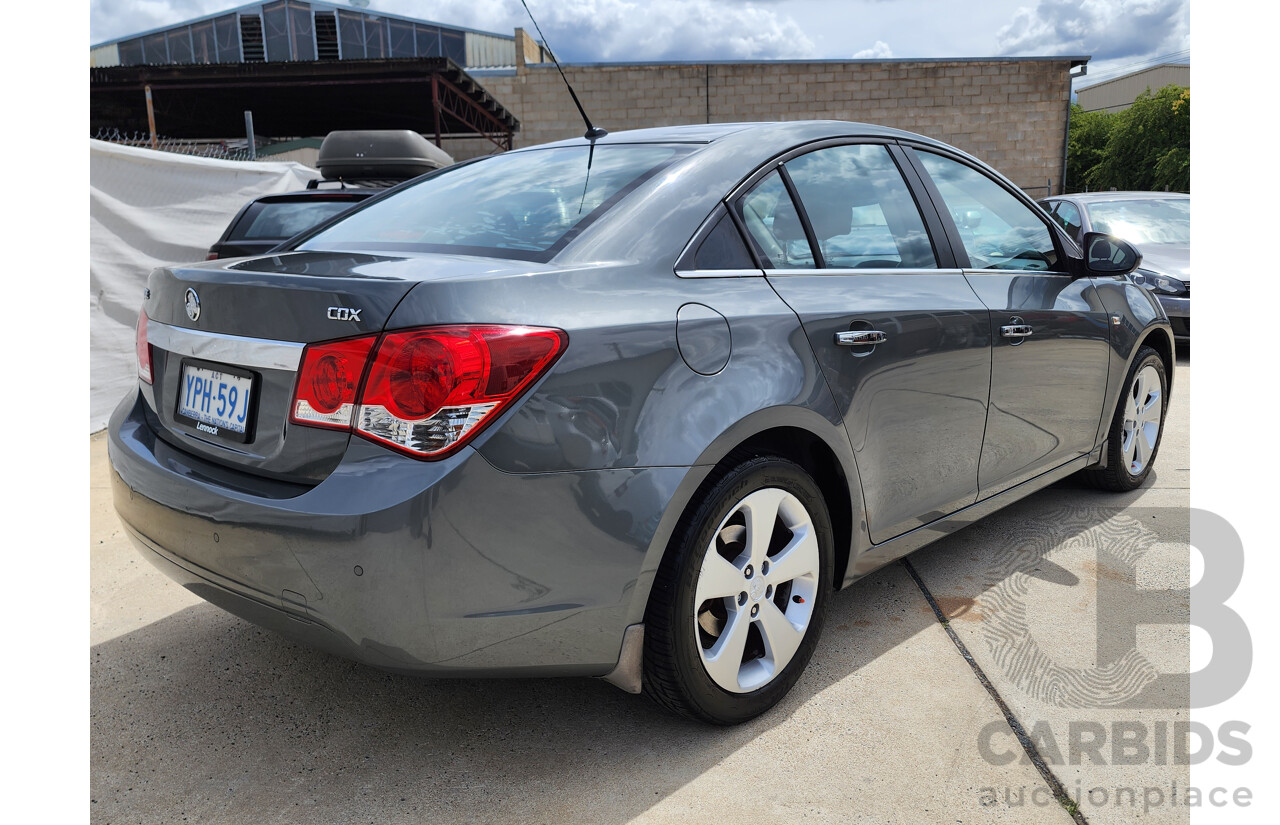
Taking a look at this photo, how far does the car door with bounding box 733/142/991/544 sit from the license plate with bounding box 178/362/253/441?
126 cm

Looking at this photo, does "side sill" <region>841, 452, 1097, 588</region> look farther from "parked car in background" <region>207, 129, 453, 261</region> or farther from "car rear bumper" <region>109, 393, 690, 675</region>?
"parked car in background" <region>207, 129, 453, 261</region>

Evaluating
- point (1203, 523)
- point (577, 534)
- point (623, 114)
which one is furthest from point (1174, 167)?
point (577, 534)

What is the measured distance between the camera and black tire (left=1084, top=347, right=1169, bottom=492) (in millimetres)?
3846

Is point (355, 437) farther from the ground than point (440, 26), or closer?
closer

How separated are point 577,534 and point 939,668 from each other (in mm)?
1332

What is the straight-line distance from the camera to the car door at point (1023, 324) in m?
2.98

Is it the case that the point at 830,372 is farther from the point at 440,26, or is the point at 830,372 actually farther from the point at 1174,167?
the point at 1174,167

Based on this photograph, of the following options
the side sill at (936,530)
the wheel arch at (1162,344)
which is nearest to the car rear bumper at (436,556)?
the side sill at (936,530)

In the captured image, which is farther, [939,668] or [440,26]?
[440,26]

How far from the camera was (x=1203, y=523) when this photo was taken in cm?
375

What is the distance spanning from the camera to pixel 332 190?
7230 mm

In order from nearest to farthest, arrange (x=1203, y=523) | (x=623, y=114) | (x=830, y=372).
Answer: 1. (x=830, y=372)
2. (x=1203, y=523)
3. (x=623, y=114)

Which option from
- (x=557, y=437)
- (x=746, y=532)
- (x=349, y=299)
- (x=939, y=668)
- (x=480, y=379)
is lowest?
(x=939, y=668)

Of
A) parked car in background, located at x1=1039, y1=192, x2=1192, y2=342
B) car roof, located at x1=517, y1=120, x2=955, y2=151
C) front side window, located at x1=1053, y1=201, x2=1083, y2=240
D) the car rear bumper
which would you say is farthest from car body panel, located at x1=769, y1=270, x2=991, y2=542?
front side window, located at x1=1053, y1=201, x2=1083, y2=240
